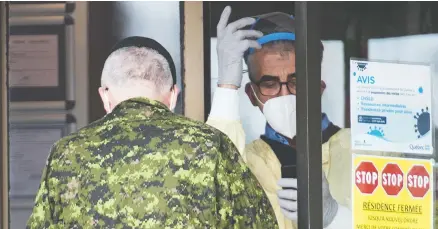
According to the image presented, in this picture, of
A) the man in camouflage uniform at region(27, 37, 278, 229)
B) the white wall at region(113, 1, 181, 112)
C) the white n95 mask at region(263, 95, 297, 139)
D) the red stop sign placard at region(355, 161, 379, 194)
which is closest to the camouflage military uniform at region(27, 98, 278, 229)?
the man in camouflage uniform at region(27, 37, 278, 229)

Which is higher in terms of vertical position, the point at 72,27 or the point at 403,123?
the point at 72,27

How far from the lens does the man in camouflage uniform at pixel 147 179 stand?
366 cm

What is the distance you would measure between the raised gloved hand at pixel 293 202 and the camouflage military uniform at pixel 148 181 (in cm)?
161

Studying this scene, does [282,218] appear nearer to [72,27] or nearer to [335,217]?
[335,217]

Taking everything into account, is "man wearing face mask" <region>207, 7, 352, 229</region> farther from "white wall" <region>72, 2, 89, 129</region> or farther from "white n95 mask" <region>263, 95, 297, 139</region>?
"white wall" <region>72, 2, 89, 129</region>

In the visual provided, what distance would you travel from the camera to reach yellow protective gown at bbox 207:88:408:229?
539 centimetres

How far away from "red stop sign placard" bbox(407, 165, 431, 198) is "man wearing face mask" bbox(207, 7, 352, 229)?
0.43 metres

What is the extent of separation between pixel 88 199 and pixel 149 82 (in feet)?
1.91

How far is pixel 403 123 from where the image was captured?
545 cm

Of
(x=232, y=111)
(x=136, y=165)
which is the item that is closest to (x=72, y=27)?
(x=232, y=111)

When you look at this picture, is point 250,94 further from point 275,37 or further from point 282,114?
point 275,37

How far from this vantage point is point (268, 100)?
18.1ft

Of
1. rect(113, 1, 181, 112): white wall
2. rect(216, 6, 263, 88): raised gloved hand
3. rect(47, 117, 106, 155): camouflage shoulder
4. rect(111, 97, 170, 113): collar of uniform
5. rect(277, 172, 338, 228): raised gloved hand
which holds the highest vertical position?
rect(113, 1, 181, 112): white wall

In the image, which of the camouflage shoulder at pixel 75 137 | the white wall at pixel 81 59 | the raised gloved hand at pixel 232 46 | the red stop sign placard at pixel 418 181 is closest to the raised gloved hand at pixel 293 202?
the red stop sign placard at pixel 418 181
